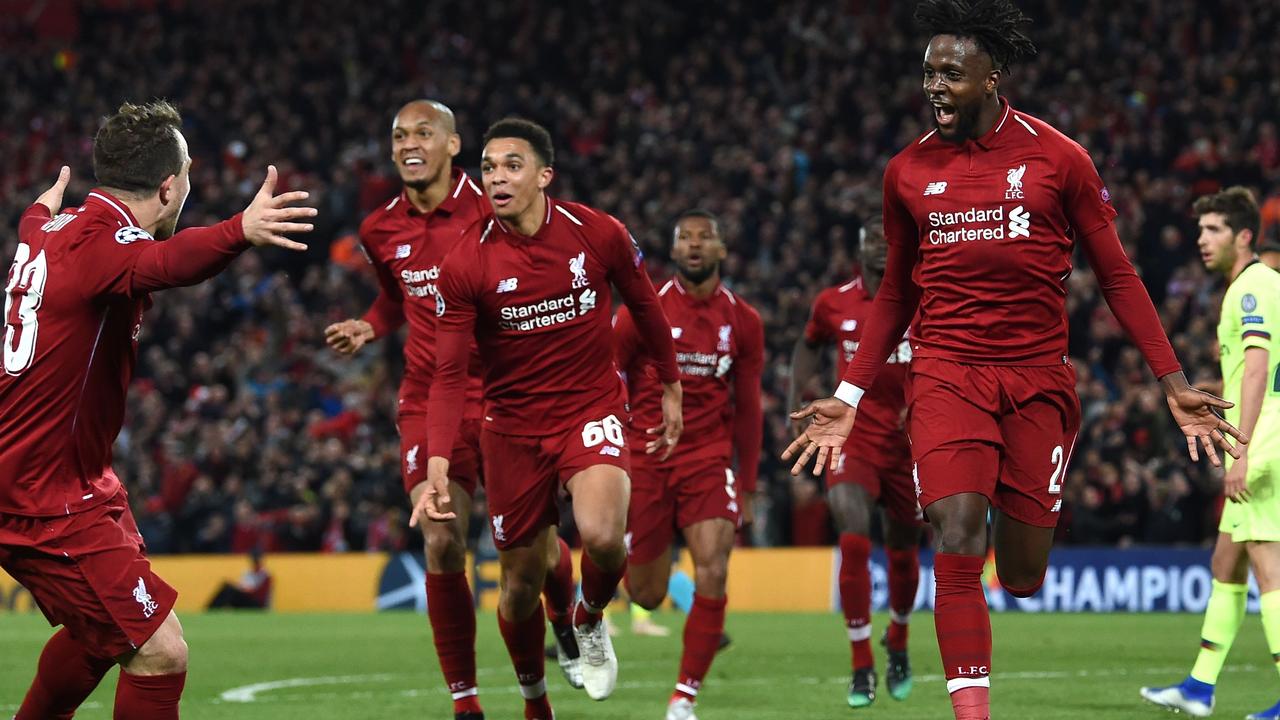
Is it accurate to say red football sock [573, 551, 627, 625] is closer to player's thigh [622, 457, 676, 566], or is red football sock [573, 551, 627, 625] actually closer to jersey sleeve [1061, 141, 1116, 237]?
player's thigh [622, 457, 676, 566]

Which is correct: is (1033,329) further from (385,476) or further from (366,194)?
(366,194)

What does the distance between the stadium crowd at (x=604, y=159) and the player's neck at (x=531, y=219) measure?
42.1ft

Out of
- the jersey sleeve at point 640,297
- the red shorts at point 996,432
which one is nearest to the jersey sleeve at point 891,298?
the red shorts at point 996,432

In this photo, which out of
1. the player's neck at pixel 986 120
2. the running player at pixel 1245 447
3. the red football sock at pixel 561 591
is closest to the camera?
the player's neck at pixel 986 120

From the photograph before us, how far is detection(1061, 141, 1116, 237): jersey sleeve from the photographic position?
Result: 668 cm

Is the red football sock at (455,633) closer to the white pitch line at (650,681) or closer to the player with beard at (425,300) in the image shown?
the player with beard at (425,300)

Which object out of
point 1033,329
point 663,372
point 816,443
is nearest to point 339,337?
point 663,372

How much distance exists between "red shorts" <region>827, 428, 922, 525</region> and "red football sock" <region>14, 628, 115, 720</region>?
5634mm

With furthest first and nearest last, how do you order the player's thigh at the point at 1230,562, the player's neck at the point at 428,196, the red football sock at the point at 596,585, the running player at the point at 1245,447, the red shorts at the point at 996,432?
1. the player's neck at the point at 428,196
2. the player's thigh at the point at 1230,562
3. the running player at the point at 1245,447
4. the red football sock at the point at 596,585
5. the red shorts at the point at 996,432

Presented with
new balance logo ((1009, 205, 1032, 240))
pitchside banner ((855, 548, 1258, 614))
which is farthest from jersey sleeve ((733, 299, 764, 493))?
pitchside banner ((855, 548, 1258, 614))

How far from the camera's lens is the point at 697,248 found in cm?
1084

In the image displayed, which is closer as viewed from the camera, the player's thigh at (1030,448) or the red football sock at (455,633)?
the player's thigh at (1030,448)

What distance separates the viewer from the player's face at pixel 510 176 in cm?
827

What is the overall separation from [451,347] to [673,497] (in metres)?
3.05
